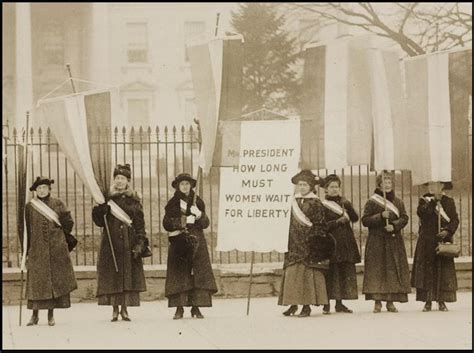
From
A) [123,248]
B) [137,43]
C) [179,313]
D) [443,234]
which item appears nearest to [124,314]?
[179,313]

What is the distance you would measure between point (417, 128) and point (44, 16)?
35.1 metres

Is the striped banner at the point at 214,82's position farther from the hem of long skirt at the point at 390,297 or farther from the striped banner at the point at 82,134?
the hem of long skirt at the point at 390,297

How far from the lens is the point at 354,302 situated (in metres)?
14.3

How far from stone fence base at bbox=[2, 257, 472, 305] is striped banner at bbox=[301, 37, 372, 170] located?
8.43 feet

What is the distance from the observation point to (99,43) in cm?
4400

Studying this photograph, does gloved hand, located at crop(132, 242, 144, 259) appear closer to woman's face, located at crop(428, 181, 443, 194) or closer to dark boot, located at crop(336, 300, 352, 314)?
dark boot, located at crop(336, 300, 352, 314)

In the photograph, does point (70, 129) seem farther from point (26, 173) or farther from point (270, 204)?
point (270, 204)

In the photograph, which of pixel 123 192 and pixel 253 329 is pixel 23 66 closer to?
pixel 123 192

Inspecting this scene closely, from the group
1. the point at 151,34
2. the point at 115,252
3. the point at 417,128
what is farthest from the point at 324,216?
the point at 151,34

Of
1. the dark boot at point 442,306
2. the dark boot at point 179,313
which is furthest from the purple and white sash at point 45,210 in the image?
the dark boot at point 442,306

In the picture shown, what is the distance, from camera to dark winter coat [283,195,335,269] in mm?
12578

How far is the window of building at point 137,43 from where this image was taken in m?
45.5

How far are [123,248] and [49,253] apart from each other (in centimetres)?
86

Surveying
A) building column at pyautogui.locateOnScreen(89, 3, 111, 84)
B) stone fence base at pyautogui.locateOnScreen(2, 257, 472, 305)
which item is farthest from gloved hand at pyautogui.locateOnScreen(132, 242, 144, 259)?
building column at pyautogui.locateOnScreen(89, 3, 111, 84)
